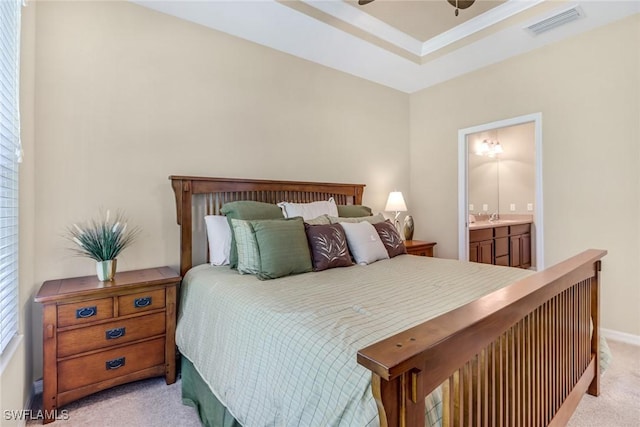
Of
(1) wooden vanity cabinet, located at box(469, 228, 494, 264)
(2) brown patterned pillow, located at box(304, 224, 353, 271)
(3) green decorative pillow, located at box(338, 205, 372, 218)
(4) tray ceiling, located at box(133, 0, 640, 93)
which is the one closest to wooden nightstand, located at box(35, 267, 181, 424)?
(2) brown patterned pillow, located at box(304, 224, 353, 271)

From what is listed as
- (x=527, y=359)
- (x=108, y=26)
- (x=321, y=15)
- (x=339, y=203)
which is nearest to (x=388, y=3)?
(x=321, y=15)

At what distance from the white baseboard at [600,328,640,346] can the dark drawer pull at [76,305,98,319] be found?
4.11m

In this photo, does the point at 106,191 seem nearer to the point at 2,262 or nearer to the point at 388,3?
the point at 2,262

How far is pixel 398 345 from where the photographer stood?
0.75 m

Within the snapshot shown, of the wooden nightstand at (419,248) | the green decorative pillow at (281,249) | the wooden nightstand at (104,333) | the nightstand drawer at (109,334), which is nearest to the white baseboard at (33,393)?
the wooden nightstand at (104,333)

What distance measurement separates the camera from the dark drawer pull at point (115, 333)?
1.98 m

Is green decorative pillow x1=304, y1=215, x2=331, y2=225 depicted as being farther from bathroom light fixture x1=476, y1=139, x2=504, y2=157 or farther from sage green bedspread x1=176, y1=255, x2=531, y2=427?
bathroom light fixture x1=476, y1=139, x2=504, y2=157

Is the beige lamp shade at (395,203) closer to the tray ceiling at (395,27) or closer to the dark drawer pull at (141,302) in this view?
the tray ceiling at (395,27)

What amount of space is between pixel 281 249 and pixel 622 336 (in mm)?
3121

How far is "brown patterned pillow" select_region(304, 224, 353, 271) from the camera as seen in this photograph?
7.48ft

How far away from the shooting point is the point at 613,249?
2848 mm

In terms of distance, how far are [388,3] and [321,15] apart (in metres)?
0.63

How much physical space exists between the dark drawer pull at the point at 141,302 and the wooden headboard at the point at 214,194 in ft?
1.33

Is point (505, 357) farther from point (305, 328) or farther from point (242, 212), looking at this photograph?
point (242, 212)
